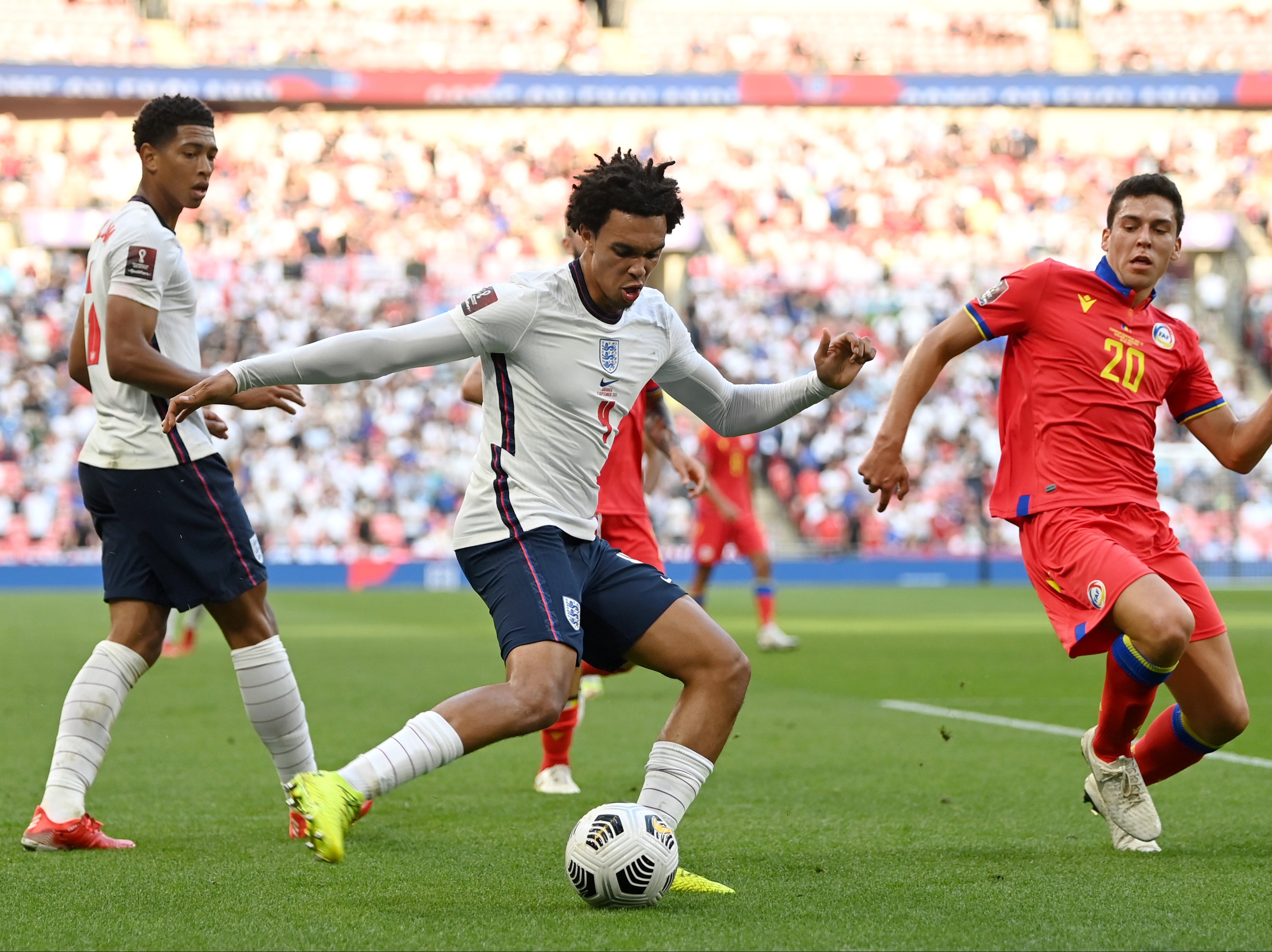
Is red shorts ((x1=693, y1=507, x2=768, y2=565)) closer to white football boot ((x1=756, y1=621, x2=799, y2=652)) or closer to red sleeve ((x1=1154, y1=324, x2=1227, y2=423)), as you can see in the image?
white football boot ((x1=756, y1=621, x2=799, y2=652))

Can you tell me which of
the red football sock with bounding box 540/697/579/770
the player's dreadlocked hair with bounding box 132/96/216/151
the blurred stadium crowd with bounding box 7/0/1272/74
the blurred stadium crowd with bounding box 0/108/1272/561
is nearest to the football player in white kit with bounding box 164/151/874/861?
the player's dreadlocked hair with bounding box 132/96/216/151

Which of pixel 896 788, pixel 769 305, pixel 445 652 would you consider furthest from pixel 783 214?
pixel 896 788

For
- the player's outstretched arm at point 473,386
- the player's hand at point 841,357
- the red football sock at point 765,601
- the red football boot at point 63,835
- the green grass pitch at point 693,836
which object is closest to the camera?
the green grass pitch at point 693,836

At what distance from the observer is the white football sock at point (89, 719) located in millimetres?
5355

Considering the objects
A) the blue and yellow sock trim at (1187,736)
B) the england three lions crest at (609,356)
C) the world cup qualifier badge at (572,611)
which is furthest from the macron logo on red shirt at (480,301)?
the blue and yellow sock trim at (1187,736)

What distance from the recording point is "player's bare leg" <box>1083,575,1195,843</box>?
5.04m

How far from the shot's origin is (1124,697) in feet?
17.6

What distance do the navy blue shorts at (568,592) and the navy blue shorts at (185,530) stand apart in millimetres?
1031

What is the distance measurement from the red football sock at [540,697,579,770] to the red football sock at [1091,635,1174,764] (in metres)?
2.30

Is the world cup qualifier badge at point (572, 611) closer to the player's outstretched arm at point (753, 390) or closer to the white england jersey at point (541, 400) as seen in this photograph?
the white england jersey at point (541, 400)

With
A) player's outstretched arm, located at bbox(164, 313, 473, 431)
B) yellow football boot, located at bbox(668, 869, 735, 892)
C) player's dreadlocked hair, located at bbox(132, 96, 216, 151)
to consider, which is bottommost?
yellow football boot, located at bbox(668, 869, 735, 892)

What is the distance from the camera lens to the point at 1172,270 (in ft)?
117

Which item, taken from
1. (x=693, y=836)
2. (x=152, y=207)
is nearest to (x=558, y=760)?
(x=693, y=836)

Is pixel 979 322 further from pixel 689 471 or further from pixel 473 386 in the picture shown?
pixel 473 386
